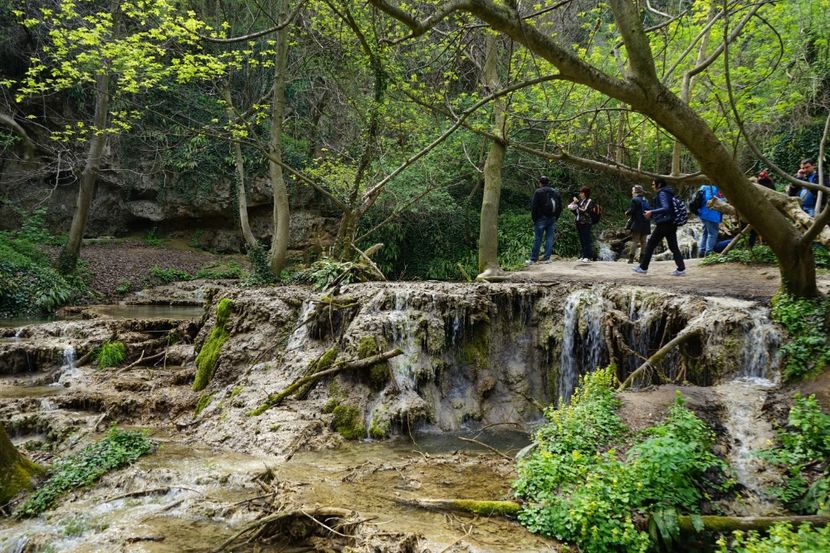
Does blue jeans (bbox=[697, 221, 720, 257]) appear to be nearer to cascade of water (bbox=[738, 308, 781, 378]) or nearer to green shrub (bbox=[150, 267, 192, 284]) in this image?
cascade of water (bbox=[738, 308, 781, 378])

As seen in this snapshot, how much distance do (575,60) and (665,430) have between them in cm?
373

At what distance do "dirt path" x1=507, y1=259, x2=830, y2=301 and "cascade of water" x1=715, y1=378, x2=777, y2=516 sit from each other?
2.12 metres

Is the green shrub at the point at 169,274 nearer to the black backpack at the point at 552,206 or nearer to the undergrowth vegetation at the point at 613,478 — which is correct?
the black backpack at the point at 552,206

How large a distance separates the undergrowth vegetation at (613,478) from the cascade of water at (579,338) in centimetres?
284

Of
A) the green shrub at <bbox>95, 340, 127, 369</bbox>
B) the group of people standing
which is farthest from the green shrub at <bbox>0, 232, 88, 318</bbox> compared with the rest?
the group of people standing

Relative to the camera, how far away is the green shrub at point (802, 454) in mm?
4410

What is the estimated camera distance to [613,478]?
4.41m

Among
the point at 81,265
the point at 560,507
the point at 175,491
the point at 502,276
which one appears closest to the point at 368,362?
the point at 175,491

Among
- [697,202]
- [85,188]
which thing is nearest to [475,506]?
[697,202]

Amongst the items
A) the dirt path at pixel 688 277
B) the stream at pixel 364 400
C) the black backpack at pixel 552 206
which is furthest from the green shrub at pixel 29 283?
the black backpack at pixel 552 206

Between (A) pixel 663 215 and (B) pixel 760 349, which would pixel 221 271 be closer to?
(A) pixel 663 215

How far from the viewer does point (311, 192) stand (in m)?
24.4

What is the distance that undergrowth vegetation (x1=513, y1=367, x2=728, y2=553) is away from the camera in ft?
13.8

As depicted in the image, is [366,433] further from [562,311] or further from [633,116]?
[633,116]
